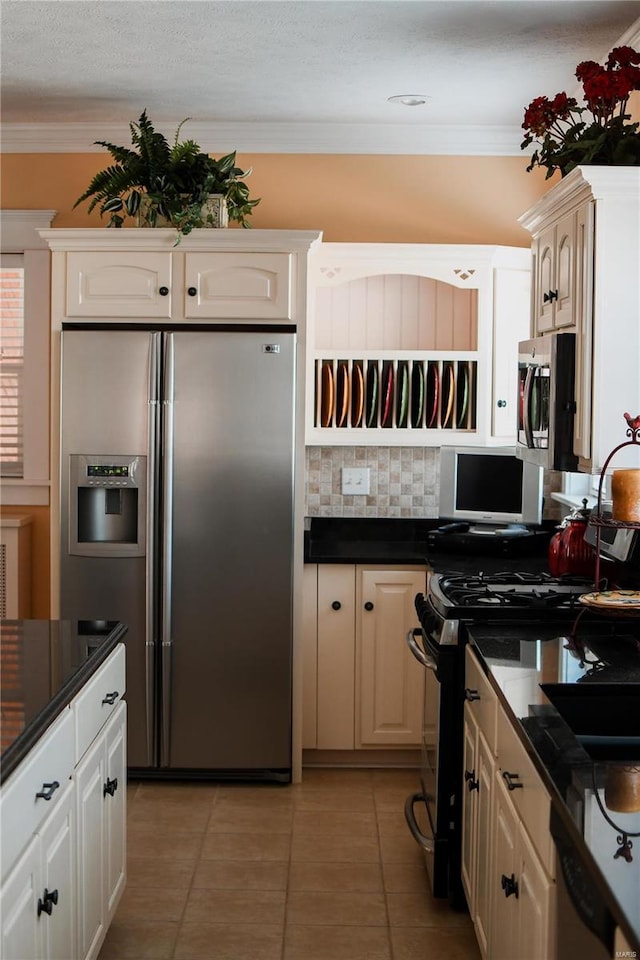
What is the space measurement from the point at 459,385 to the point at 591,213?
5.21 feet

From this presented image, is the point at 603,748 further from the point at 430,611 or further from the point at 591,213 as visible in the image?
the point at 591,213

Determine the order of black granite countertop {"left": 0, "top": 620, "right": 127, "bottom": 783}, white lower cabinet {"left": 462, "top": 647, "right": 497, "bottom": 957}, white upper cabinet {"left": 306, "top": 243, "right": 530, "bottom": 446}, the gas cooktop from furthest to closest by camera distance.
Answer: white upper cabinet {"left": 306, "top": 243, "right": 530, "bottom": 446} < the gas cooktop < white lower cabinet {"left": 462, "top": 647, "right": 497, "bottom": 957} < black granite countertop {"left": 0, "top": 620, "right": 127, "bottom": 783}

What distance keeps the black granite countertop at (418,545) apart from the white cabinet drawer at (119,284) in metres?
1.20

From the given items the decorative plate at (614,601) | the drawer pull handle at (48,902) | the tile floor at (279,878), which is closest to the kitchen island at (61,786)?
the drawer pull handle at (48,902)

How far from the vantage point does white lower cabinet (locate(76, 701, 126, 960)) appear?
2410mm

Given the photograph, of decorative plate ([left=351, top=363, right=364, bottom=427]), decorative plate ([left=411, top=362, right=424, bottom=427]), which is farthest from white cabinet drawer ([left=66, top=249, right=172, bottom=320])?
decorative plate ([left=411, top=362, right=424, bottom=427])

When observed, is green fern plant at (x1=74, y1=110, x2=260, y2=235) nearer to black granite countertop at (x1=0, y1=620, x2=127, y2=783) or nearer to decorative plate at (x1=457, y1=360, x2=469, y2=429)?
decorative plate at (x1=457, y1=360, x2=469, y2=429)

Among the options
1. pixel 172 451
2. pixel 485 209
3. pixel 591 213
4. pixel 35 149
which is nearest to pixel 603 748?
pixel 591 213

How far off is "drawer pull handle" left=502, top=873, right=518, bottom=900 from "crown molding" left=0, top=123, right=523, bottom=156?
3.34m

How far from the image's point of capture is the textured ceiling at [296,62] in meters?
3.20

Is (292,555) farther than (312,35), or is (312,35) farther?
(292,555)

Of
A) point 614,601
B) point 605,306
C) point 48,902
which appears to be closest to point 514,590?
point 614,601

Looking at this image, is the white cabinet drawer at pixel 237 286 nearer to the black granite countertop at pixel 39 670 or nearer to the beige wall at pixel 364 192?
the beige wall at pixel 364 192

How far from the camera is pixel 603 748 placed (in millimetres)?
2283
